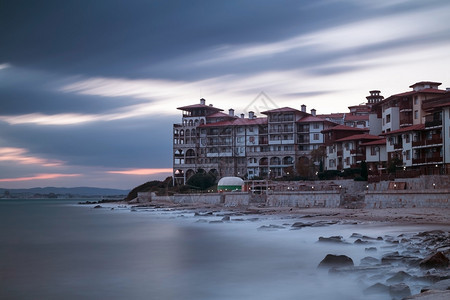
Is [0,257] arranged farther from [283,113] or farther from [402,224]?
[283,113]

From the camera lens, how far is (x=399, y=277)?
1662 cm

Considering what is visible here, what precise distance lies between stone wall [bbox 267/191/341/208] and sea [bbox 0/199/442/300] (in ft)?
58.7

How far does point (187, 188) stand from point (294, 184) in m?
36.6

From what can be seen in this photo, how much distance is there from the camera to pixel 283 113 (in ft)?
366

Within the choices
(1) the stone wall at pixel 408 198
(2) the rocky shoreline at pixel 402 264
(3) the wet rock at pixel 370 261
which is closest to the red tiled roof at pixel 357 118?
(1) the stone wall at pixel 408 198

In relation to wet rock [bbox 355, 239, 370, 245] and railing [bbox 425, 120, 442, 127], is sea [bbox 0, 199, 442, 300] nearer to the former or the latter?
wet rock [bbox 355, 239, 370, 245]

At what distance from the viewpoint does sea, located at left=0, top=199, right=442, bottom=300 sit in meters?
19.0

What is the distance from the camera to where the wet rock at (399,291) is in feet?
48.3

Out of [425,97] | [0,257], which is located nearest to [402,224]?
[0,257]

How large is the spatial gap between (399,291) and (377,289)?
3.44 ft

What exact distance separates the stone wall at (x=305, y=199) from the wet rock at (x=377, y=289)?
136ft

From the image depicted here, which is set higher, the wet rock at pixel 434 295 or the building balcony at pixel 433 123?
the building balcony at pixel 433 123

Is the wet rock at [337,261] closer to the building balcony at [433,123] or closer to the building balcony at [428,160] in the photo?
the building balcony at [428,160]

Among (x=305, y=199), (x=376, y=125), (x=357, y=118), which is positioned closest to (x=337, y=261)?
(x=305, y=199)
